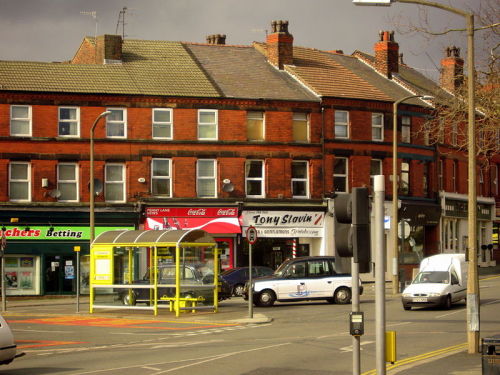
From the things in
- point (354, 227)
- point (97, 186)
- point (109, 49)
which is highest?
point (109, 49)

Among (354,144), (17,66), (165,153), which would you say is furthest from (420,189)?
(17,66)

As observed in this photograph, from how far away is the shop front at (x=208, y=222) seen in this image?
49.3 m

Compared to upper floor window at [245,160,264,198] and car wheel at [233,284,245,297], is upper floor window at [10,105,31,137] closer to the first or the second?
upper floor window at [245,160,264,198]

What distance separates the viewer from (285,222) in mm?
51125

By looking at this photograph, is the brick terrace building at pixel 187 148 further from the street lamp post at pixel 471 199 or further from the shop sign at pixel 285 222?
the street lamp post at pixel 471 199

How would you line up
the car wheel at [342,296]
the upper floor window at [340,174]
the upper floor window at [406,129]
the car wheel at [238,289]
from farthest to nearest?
1. the upper floor window at [406,129]
2. the upper floor window at [340,174]
3. the car wheel at [238,289]
4. the car wheel at [342,296]

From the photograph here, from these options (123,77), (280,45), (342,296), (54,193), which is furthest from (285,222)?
(342,296)

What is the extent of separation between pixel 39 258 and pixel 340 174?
629 inches

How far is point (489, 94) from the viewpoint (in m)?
23.4

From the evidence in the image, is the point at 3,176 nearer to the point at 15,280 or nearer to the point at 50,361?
the point at 15,280

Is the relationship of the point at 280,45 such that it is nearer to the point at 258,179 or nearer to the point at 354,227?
the point at 258,179

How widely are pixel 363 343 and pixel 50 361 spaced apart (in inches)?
291

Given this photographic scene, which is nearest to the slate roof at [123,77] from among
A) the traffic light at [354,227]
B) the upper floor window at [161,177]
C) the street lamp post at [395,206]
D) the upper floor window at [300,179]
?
the upper floor window at [161,177]

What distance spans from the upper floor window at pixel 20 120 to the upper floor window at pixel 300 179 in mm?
13390
